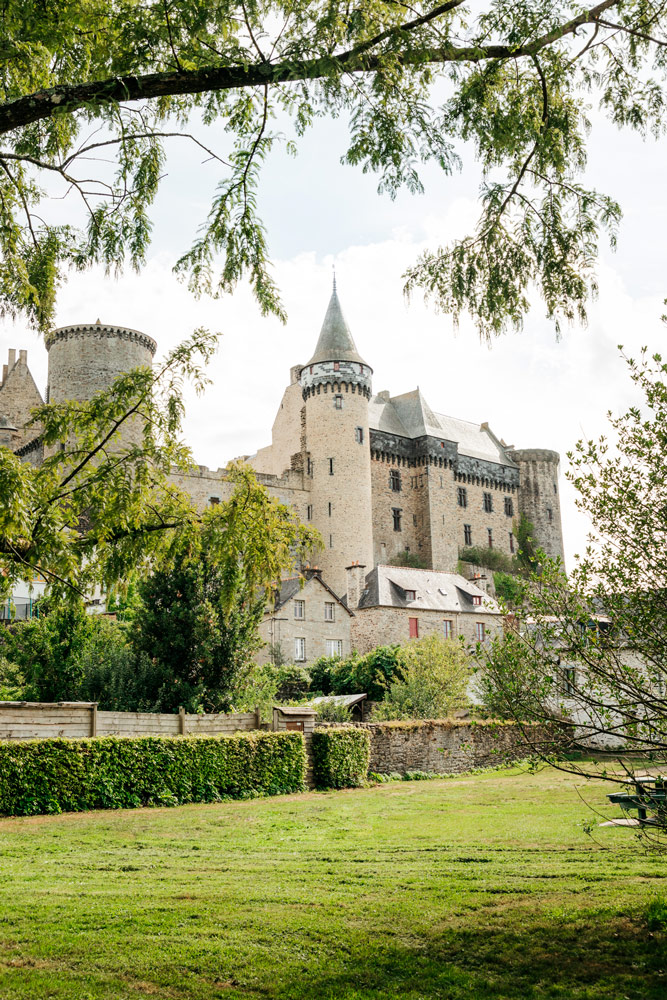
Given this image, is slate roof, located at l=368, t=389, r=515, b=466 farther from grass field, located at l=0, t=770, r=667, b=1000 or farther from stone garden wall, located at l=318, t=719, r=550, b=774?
grass field, located at l=0, t=770, r=667, b=1000

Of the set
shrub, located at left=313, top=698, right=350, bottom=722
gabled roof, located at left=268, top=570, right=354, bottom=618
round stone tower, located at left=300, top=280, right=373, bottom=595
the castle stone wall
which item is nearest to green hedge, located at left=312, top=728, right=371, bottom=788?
shrub, located at left=313, top=698, right=350, bottom=722

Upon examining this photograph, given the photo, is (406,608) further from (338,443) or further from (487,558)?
(487,558)

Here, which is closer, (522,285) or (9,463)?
(9,463)

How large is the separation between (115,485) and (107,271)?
1538 millimetres

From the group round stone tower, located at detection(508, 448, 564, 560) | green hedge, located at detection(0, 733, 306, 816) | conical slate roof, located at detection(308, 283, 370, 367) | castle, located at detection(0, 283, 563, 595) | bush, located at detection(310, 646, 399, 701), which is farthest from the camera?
round stone tower, located at detection(508, 448, 564, 560)

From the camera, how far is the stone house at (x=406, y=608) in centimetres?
3909

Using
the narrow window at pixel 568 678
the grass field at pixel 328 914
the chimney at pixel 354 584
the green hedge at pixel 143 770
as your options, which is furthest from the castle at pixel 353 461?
the narrow window at pixel 568 678

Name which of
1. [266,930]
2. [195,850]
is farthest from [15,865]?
[266,930]

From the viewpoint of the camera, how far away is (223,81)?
201 inches

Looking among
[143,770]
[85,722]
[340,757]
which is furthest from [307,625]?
[85,722]

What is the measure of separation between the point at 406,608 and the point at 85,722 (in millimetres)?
25031

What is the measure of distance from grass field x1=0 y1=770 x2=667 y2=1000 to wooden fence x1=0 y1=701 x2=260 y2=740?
2375 mm

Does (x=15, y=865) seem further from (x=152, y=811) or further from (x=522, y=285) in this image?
(x=522, y=285)

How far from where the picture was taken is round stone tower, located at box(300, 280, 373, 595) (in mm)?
50875
